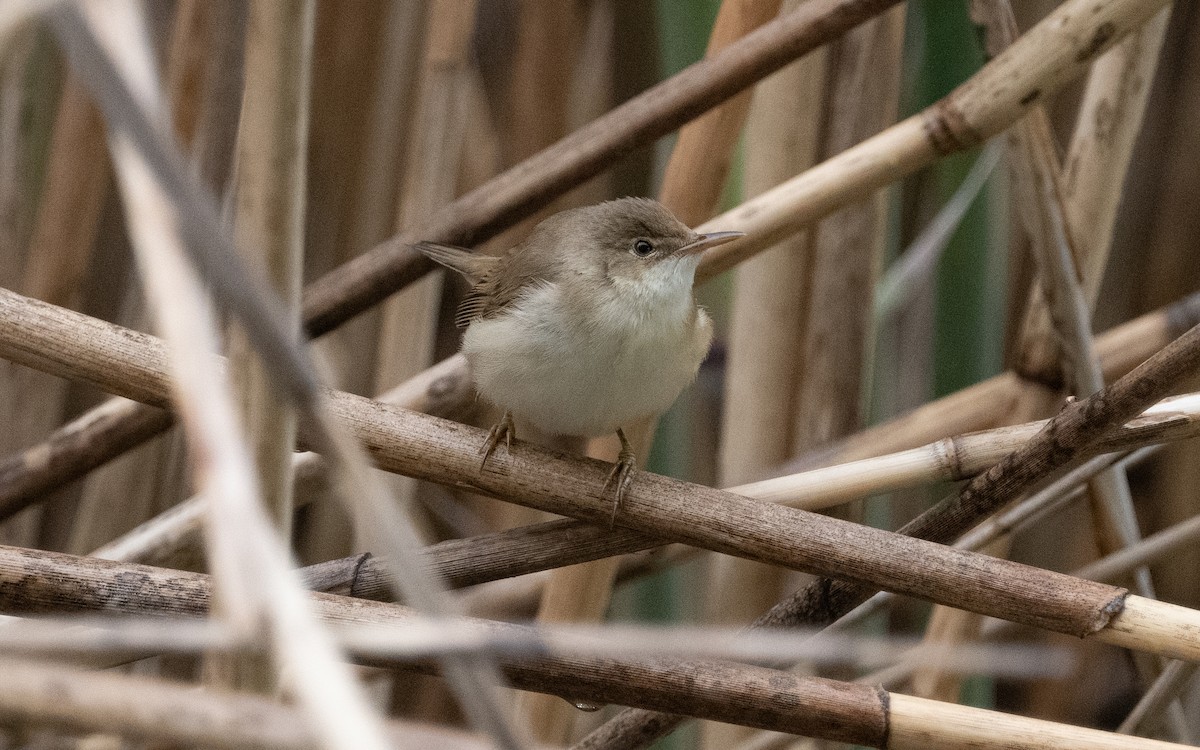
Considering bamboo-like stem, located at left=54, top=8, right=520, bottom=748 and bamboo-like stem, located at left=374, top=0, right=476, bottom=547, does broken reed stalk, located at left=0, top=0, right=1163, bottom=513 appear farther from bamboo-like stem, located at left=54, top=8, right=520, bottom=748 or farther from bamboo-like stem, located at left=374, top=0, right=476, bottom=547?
bamboo-like stem, located at left=54, top=8, right=520, bottom=748

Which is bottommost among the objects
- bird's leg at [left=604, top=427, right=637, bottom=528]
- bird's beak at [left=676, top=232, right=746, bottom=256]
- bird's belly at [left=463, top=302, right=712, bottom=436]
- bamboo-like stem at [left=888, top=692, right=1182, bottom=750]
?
bamboo-like stem at [left=888, top=692, right=1182, bottom=750]

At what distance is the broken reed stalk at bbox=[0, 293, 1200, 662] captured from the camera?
1.17m

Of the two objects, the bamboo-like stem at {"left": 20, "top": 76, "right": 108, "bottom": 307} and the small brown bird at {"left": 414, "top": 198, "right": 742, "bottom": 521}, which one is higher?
the bamboo-like stem at {"left": 20, "top": 76, "right": 108, "bottom": 307}

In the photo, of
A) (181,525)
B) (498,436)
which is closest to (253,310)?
(498,436)

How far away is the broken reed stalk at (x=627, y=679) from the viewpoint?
3.74 ft

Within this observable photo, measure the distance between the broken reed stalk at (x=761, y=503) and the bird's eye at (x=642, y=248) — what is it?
0.53 m

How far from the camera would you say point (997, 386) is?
6.07 feet

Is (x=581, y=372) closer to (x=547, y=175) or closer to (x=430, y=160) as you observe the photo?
(x=547, y=175)

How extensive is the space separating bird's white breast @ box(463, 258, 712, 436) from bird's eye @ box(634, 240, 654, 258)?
60mm

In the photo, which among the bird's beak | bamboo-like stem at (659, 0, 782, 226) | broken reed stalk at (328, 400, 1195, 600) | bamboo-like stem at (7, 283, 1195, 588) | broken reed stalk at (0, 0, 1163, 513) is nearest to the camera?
bamboo-like stem at (7, 283, 1195, 588)

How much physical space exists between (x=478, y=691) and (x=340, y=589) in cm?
91

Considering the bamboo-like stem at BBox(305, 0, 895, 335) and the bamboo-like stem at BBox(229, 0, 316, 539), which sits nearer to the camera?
the bamboo-like stem at BBox(229, 0, 316, 539)

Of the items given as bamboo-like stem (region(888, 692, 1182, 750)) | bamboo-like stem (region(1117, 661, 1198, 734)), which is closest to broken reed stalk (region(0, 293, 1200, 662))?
bamboo-like stem (region(888, 692, 1182, 750))

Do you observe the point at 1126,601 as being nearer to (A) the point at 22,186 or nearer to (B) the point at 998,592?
(B) the point at 998,592
